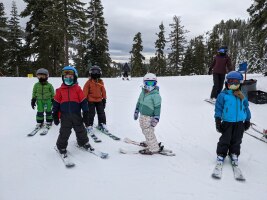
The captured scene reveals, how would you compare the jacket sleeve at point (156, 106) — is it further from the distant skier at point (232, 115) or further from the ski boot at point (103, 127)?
the ski boot at point (103, 127)

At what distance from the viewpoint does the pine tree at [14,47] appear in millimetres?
33219

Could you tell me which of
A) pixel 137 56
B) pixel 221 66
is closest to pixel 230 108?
pixel 221 66

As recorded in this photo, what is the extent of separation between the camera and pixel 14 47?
35.9m

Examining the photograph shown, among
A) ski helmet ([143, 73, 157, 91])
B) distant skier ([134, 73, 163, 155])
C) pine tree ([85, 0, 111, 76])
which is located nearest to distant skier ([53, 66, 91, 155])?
distant skier ([134, 73, 163, 155])

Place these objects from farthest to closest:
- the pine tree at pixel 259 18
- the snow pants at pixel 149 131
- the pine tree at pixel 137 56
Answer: the pine tree at pixel 137 56 → the pine tree at pixel 259 18 → the snow pants at pixel 149 131

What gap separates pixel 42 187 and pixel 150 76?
311cm

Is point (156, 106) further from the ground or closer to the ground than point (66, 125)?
further from the ground

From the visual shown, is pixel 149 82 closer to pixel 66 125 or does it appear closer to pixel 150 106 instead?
pixel 150 106

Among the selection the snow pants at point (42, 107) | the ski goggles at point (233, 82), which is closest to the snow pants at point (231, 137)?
the ski goggles at point (233, 82)

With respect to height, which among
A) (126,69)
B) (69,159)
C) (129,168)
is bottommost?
(129,168)

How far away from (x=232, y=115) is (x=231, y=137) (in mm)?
509

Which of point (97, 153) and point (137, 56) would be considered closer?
point (97, 153)

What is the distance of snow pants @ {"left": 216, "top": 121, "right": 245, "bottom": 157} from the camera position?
5141 millimetres

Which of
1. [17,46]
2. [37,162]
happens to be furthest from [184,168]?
[17,46]
